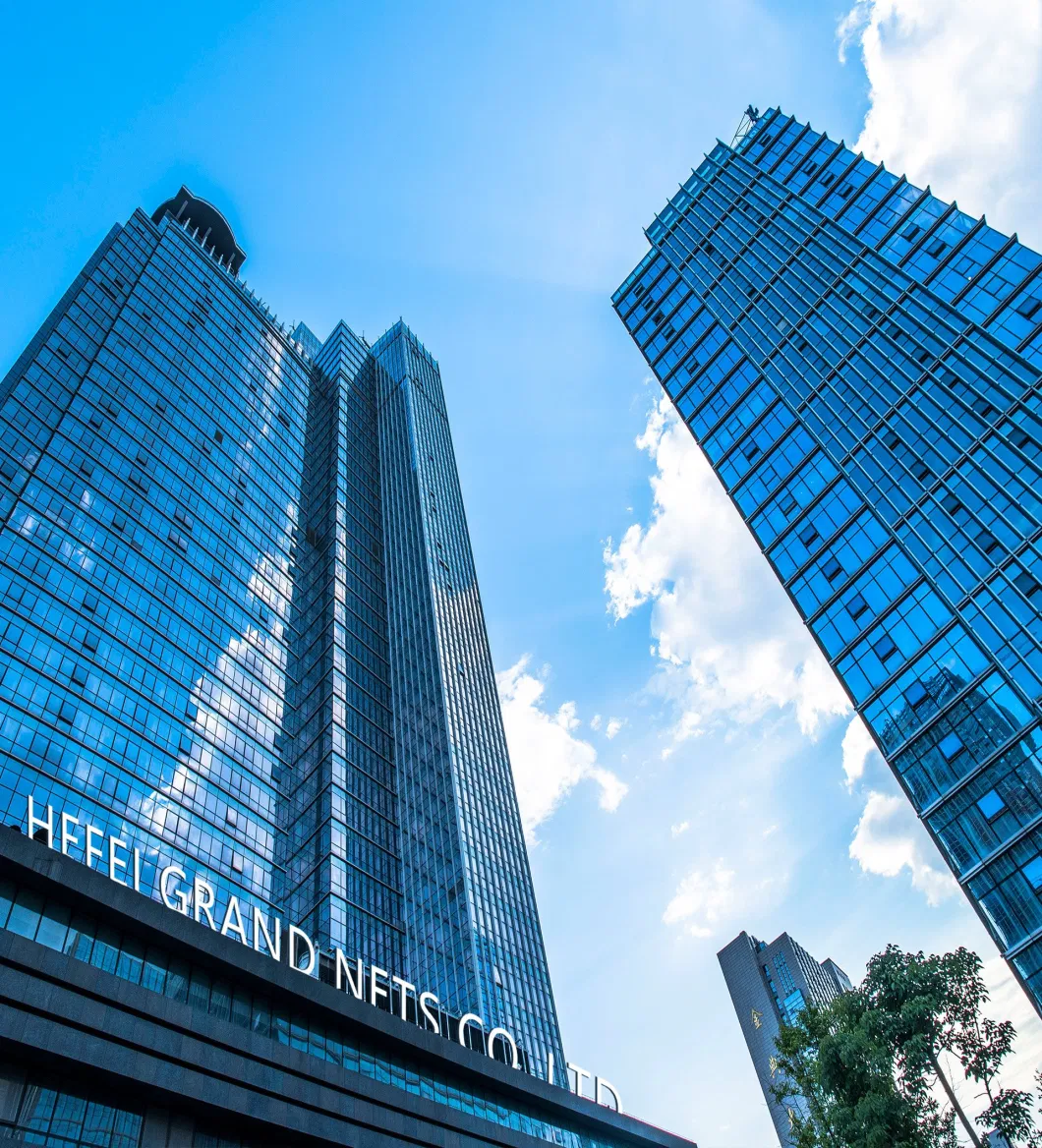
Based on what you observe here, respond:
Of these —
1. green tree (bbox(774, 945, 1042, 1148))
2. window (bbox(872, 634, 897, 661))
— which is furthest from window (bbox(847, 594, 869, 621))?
green tree (bbox(774, 945, 1042, 1148))

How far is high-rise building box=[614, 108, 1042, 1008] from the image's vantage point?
52500mm

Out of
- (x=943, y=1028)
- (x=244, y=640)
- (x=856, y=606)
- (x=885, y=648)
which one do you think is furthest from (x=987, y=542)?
(x=244, y=640)

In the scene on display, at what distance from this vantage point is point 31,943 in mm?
32031

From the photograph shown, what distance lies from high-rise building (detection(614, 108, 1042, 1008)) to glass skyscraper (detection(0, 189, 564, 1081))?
174 feet

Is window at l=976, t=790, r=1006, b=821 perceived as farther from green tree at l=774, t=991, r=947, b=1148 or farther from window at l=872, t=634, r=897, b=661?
green tree at l=774, t=991, r=947, b=1148

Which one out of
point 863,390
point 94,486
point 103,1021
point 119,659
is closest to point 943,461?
point 863,390

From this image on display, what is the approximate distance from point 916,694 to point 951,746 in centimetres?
416

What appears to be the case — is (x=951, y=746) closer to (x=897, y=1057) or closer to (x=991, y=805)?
(x=991, y=805)

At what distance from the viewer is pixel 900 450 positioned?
64.7 meters

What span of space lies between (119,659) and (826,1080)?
62.0 meters

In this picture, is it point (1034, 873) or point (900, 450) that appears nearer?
point (1034, 873)

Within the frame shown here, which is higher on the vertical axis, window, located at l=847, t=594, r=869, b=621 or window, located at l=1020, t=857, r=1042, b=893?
window, located at l=847, t=594, r=869, b=621

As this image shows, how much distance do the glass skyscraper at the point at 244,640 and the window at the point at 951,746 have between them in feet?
184

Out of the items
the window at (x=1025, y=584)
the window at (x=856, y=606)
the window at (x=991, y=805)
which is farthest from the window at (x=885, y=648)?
the window at (x=991, y=805)
